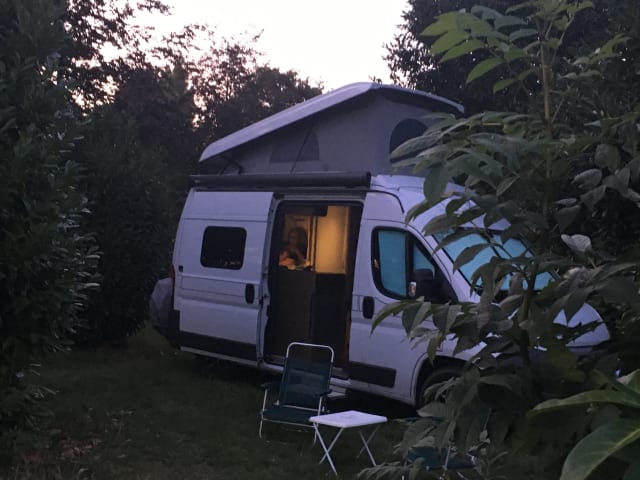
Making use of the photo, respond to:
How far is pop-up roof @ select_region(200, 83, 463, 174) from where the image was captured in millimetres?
8508

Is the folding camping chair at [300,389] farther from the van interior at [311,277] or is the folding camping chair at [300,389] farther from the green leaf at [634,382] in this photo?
the green leaf at [634,382]

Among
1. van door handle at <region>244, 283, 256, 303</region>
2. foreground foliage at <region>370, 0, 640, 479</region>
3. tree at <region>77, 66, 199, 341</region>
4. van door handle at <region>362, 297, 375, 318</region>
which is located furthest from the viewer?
tree at <region>77, 66, 199, 341</region>

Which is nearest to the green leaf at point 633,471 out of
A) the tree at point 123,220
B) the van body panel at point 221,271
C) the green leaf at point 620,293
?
the green leaf at point 620,293

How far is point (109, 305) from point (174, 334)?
1621mm

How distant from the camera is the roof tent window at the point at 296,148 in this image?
9.13 metres

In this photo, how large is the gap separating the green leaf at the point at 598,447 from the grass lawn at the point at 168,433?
16.4 feet

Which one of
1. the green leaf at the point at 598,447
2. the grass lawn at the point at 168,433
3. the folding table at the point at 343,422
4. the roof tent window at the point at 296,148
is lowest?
the grass lawn at the point at 168,433

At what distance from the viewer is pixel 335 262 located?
9.78 m

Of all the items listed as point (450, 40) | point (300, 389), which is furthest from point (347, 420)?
point (450, 40)

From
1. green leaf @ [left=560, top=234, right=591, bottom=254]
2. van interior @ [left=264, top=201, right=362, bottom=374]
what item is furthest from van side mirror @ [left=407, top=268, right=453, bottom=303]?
green leaf @ [left=560, top=234, right=591, bottom=254]

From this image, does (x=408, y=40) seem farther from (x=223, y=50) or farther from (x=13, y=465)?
(x=13, y=465)

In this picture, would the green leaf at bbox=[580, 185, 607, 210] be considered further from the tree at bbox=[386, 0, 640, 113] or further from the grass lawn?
the tree at bbox=[386, 0, 640, 113]

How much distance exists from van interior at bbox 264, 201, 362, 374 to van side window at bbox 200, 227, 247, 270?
0.48m

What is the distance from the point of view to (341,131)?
8820 millimetres
